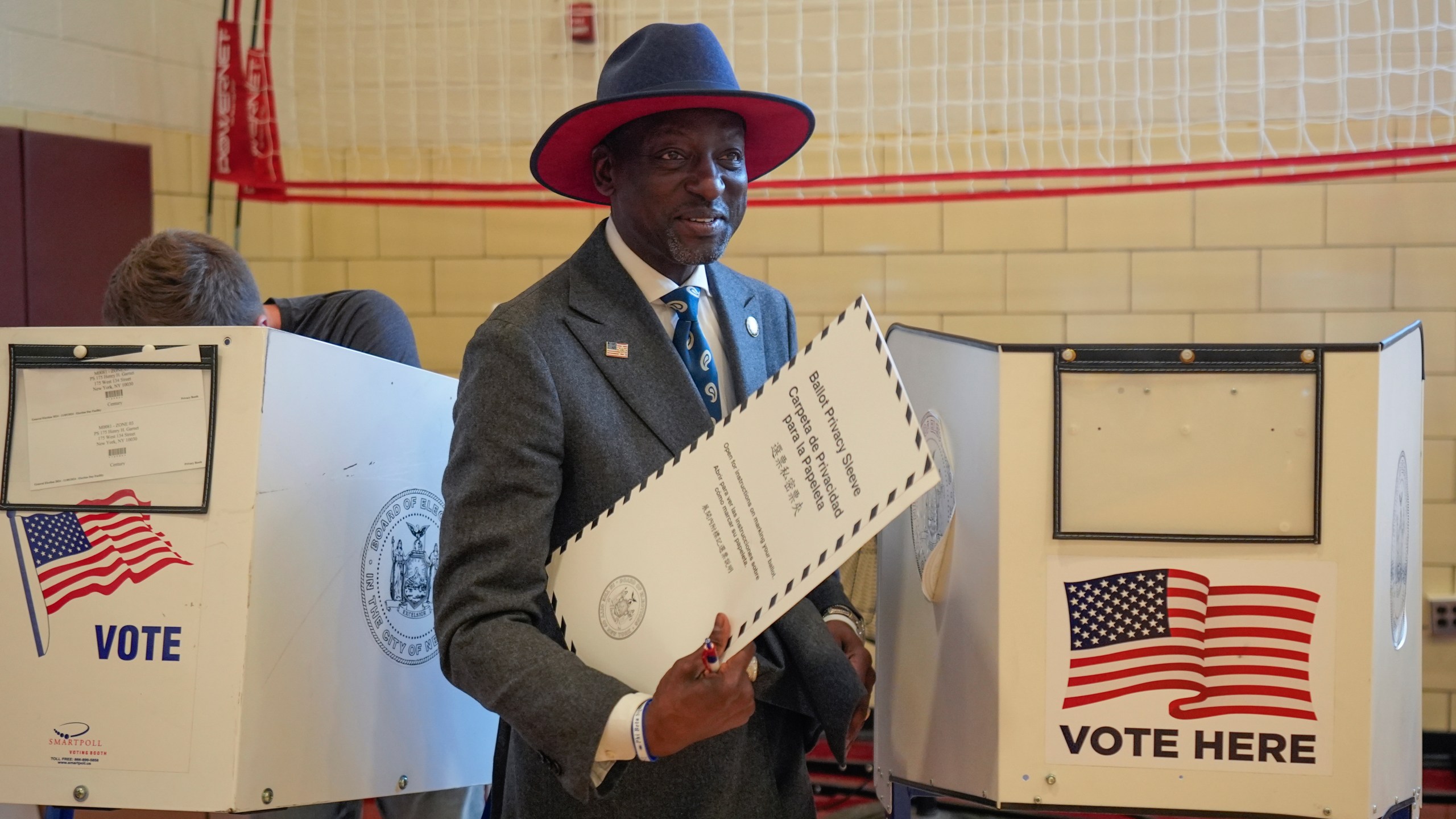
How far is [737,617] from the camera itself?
1191 mm

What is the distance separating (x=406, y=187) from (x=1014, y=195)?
1559 millimetres

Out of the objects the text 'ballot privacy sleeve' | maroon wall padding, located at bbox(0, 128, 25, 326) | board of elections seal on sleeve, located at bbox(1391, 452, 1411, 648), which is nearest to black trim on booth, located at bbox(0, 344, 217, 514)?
the text 'ballot privacy sleeve'

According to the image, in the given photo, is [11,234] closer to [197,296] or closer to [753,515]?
[197,296]

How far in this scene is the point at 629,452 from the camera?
1.35m

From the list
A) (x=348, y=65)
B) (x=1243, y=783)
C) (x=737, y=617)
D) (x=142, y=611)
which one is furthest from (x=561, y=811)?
(x=348, y=65)

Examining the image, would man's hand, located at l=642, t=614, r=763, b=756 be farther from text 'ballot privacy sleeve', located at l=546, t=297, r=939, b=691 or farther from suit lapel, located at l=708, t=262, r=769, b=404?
suit lapel, located at l=708, t=262, r=769, b=404

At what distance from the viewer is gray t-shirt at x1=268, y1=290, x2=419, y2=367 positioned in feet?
7.57

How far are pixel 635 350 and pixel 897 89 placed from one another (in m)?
1.96

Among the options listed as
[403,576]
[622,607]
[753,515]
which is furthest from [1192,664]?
[403,576]

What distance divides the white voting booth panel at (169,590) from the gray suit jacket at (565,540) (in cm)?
28

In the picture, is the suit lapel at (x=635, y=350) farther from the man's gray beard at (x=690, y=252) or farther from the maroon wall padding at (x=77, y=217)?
the maroon wall padding at (x=77, y=217)

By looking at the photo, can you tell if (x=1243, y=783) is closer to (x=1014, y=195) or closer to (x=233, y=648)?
(x=233, y=648)

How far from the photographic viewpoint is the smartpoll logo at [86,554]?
1.42 metres

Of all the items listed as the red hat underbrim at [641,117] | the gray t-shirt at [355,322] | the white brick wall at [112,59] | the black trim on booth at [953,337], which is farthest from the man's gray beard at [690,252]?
the white brick wall at [112,59]
